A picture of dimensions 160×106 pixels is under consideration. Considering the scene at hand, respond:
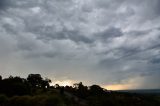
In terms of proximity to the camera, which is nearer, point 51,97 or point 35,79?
point 51,97

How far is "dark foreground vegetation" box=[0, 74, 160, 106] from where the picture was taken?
7487cm

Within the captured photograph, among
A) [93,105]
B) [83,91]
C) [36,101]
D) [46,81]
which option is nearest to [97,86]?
[83,91]

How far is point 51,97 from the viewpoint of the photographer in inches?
2968

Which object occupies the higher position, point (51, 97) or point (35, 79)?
point (35, 79)

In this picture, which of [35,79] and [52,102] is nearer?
[52,102]

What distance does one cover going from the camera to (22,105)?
73938 mm

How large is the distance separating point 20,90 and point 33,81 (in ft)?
142

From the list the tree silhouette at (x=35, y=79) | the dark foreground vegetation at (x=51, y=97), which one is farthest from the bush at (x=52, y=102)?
the tree silhouette at (x=35, y=79)

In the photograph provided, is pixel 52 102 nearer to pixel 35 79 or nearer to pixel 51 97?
pixel 51 97

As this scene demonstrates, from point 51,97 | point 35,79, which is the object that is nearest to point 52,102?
point 51,97

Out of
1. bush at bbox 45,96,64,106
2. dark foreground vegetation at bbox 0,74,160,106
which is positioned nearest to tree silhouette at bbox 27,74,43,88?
dark foreground vegetation at bbox 0,74,160,106

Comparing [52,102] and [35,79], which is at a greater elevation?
[35,79]

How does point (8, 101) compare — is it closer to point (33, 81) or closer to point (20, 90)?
point (20, 90)

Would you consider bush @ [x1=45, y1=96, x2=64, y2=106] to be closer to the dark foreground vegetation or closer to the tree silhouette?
the dark foreground vegetation
